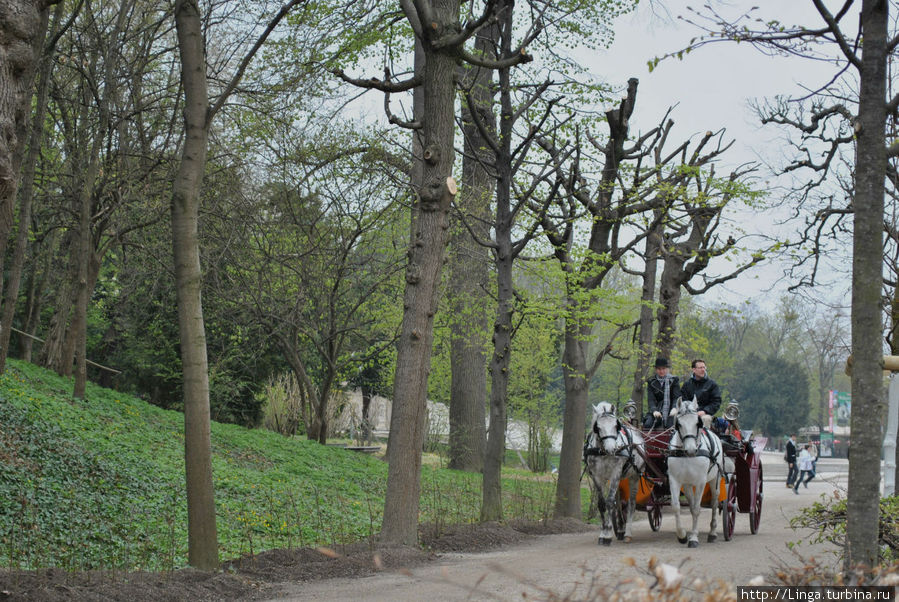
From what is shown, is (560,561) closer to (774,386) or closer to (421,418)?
(421,418)

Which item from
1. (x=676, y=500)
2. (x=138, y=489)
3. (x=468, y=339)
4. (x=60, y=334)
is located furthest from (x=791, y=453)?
(x=138, y=489)

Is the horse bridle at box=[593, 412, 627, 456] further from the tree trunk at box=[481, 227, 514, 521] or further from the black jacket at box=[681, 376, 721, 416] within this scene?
the tree trunk at box=[481, 227, 514, 521]

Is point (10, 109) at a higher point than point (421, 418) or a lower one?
higher

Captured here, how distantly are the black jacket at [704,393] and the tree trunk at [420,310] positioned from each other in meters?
4.72

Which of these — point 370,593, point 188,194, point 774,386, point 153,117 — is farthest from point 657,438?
point 774,386

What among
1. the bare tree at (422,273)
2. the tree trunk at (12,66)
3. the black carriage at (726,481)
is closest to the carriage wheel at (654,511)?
the black carriage at (726,481)

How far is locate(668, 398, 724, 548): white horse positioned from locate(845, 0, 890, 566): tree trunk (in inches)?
224

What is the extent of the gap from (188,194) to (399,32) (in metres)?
11.2

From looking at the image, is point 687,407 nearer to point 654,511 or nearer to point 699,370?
point 699,370

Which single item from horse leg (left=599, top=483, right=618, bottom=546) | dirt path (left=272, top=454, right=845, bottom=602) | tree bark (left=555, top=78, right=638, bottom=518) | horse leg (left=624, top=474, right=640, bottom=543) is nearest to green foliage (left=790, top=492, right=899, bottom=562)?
dirt path (left=272, top=454, right=845, bottom=602)

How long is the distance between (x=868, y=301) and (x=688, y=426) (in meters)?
6.02

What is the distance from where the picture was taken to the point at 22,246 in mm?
17047

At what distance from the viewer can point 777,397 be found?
235 feet

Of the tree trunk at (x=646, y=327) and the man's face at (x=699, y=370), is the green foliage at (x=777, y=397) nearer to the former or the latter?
the tree trunk at (x=646, y=327)
